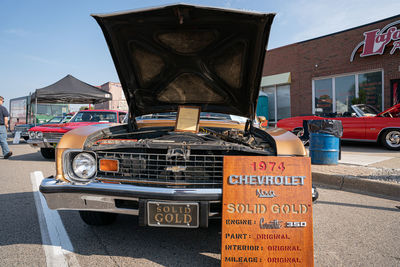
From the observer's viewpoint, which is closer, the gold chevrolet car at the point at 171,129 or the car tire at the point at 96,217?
the gold chevrolet car at the point at 171,129

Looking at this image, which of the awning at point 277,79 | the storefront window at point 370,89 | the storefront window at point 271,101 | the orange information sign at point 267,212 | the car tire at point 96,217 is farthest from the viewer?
the storefront window at point 271,101

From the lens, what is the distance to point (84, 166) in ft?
7.14

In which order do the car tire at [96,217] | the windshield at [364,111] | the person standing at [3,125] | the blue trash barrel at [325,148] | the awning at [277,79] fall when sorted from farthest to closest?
the awning at [277,79], the windshield at [364,111], the person standing at [3,125], the blue trash barrel at [325,148], the car tire at [96,217]

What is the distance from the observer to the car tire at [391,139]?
7703mm

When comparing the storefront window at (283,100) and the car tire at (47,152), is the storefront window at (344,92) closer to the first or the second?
the storefront window at (283,100)

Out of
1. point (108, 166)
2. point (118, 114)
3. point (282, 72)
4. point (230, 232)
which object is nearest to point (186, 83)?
point (108, 166)

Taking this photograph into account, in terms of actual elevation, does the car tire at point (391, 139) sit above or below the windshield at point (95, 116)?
below

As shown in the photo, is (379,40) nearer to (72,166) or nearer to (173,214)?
(173,214)

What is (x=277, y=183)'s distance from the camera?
5.87ft

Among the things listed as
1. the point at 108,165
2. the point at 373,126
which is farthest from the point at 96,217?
the point at 373,126

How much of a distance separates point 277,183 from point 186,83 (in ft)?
5.34

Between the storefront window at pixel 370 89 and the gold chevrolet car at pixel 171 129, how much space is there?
1056 cm

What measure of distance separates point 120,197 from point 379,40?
13.0 meters

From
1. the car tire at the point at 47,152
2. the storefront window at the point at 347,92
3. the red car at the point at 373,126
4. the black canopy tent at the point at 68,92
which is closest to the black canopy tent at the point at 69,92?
the black canopy tent at the point at 68,92
